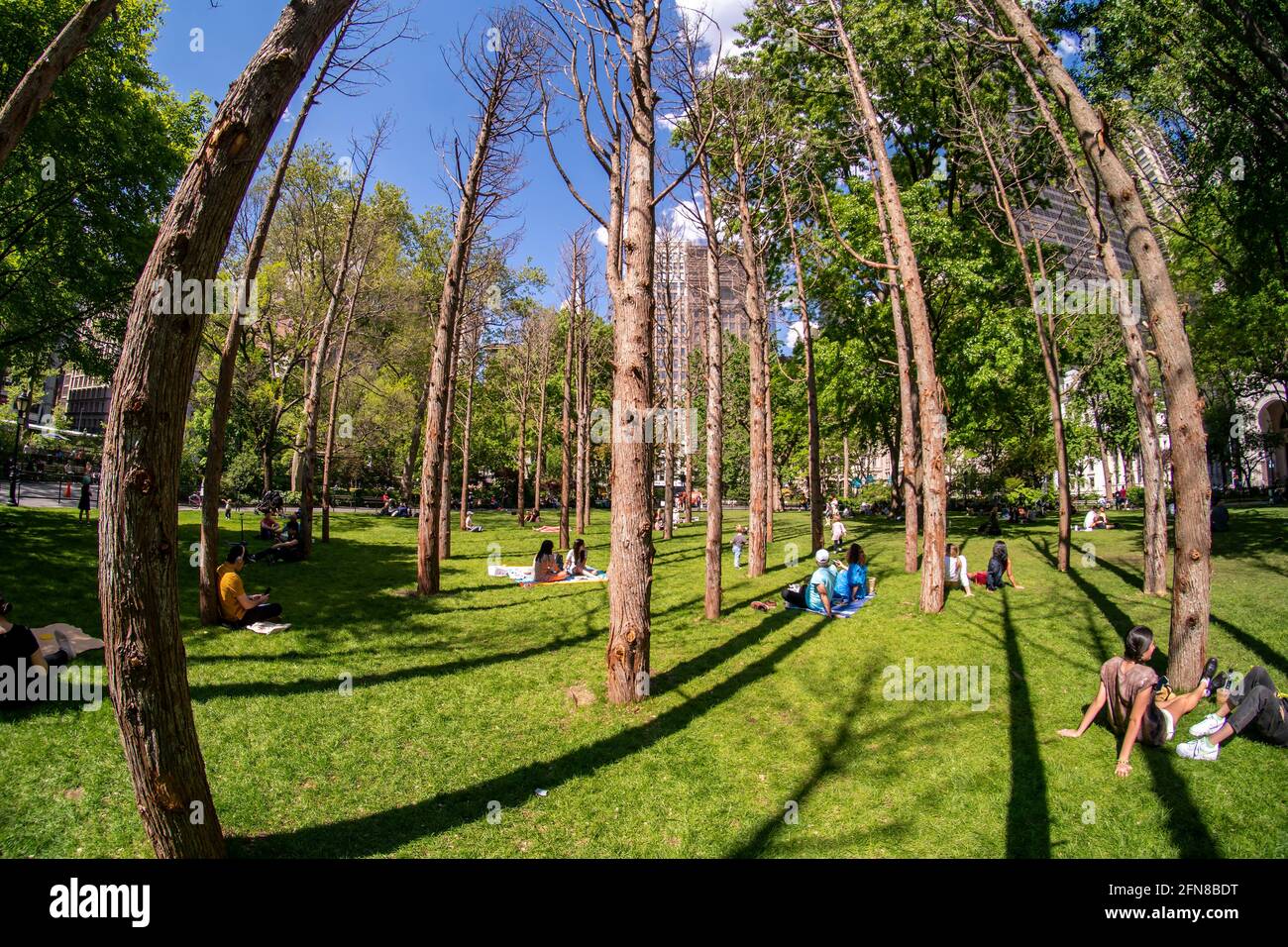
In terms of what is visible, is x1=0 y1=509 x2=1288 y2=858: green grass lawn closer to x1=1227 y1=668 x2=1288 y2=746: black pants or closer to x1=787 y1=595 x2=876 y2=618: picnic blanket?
x1=1227 y1=668 x2=1288 y2=746: black pants

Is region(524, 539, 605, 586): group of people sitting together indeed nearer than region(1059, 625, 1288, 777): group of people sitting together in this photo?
No

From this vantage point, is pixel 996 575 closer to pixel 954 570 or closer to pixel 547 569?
pixel 954 570

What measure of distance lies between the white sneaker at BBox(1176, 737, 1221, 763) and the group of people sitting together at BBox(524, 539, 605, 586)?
36.8 ft

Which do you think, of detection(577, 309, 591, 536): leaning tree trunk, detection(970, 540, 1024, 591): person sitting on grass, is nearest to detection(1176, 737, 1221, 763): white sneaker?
detection(970, 540, 1024, 591): person sitting on grass

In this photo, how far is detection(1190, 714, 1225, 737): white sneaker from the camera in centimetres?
579

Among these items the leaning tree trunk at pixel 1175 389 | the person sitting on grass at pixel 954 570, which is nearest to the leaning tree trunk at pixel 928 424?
the person sitting on grass at pixel 954 570

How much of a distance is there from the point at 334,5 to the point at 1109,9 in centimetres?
1821

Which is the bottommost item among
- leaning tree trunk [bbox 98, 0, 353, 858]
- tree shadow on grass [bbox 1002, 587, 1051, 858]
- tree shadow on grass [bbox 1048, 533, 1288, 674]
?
tree shadow on grass [bbox 1002, 587, 1051, 858]

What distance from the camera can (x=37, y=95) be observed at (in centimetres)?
549

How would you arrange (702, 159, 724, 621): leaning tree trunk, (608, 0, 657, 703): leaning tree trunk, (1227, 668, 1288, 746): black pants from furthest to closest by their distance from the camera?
1. (702, 159, 724, 621): leaning tree trunk
2. (608, 0, 657, 703): leaning tree trunk
3. (1227, 668, 1288, 746): black pants

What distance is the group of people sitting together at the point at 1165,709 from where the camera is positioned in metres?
5.63

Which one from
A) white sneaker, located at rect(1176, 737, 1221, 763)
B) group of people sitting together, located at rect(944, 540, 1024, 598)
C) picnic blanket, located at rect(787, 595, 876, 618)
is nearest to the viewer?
white sneaker, located at rect(1176, 737, 1221, 763)

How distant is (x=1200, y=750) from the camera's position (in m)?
5.60
